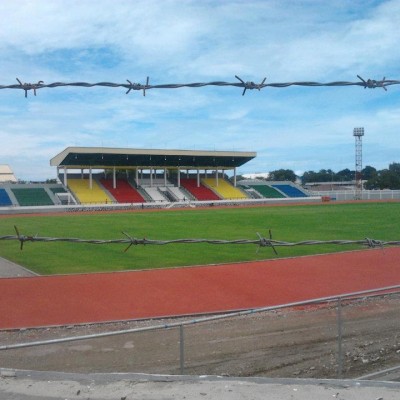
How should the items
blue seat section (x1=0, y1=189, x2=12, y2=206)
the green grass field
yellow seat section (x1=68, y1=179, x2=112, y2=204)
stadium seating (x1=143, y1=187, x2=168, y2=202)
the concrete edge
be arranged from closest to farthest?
1. the concrete edge
2. the green grass field
3. blue seat section (x1=0, y1=189, x2=12, y2=206)
4. yellow seat section (x1=68, y1=179, x2=112, y2=204)
5. stadium seating (x1=143, y1=187, x2=168, y2=202)

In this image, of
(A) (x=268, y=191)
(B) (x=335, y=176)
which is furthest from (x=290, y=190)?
(B) (x=335, y=176)

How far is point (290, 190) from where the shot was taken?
81000 mm

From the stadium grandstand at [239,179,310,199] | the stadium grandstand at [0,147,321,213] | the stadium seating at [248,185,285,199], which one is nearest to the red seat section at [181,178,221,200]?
the stadium grandstand at [0,147,321,213]

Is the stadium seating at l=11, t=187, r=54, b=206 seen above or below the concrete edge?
above

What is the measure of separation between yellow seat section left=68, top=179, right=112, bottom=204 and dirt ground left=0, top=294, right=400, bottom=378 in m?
56.3

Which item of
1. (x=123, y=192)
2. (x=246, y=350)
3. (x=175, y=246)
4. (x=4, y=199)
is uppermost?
(x=123, y=192)

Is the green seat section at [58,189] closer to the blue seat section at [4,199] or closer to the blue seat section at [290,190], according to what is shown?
the blue seat section at [4,199]

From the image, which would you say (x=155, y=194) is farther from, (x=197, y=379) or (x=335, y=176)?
(x=335, y=176)

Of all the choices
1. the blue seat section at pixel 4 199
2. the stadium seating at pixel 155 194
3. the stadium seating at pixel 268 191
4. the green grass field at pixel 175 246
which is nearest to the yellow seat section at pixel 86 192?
the stadium seating at pixel 155 194

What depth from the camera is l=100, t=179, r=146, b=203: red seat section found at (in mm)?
66125

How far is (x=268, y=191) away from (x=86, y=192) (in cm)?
2758

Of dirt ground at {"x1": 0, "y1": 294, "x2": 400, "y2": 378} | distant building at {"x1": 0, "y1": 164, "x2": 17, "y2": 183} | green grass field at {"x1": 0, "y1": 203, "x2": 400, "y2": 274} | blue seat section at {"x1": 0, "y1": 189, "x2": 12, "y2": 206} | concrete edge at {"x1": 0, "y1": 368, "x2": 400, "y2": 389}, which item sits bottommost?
green grass field at {"x1": 0, "y1": 203, "x2": 400, "y2": 274}

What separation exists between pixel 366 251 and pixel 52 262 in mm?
12219

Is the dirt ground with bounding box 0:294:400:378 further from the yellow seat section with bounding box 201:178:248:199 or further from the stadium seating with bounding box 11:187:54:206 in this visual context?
the yellow seat section with bounding box 201:178:248:199
